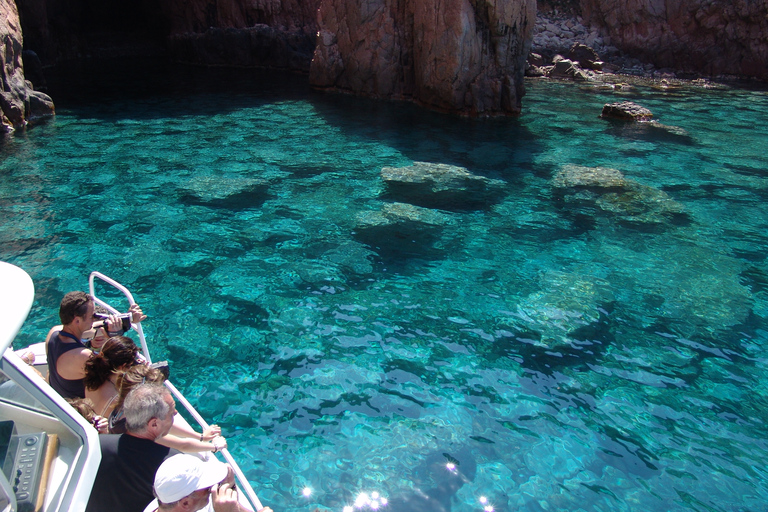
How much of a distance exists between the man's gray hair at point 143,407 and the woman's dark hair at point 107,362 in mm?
742

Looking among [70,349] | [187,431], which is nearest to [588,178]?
[187,431]

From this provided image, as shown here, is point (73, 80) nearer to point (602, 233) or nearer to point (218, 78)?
point (218, 78)

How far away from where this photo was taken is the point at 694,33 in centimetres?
2930

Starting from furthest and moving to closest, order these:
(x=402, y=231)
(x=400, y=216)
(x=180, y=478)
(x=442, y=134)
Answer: (x=442, y=134)
(x=400, y=216)
(x=402, y=231)
(x=180, y=478)

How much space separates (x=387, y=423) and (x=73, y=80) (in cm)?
2405

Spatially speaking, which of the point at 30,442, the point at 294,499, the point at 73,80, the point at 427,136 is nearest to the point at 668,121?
the point at 427,136

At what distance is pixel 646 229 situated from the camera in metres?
9.77

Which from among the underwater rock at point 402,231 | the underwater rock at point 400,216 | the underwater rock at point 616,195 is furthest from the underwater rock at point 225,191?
the underwater rock at point 616,195

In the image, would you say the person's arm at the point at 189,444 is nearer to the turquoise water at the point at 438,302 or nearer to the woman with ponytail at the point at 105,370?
the woman with ponytail at the point at 105,370

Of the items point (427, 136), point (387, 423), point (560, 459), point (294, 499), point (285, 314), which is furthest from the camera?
point (427, 136)

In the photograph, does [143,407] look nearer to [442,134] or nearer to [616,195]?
[616,195]

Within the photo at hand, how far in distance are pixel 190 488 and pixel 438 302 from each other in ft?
15.6

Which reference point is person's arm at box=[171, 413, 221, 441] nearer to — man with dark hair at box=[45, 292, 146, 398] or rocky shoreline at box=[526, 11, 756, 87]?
man with dark hair at box=[45, 292, 146, 398]

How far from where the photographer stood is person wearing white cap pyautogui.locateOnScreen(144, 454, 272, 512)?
113 inches
